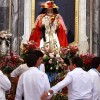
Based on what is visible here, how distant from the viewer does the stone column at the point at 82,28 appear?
1533cm

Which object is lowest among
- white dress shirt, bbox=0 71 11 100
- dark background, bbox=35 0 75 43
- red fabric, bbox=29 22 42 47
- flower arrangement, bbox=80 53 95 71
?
flower arrangement, bbox=80 53 95 71

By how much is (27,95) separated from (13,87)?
9.23ft

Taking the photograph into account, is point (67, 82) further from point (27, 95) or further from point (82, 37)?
point (82, 37)

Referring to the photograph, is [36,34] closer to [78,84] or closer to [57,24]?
[57,24]

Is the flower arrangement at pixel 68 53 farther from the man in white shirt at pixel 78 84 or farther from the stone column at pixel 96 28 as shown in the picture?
the stone column at pixel 96 28

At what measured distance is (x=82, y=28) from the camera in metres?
15.5

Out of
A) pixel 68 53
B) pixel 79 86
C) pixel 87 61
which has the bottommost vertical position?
pixel 87 61

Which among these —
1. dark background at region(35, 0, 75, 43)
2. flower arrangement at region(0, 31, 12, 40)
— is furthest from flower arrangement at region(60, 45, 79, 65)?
dark background at region(35, 0, 75, 43)

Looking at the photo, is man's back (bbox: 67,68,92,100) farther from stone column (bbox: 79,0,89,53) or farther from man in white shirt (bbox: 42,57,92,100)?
stone column (bbox: 79,0,89,53)

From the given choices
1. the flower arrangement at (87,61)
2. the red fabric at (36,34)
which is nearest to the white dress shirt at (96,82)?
the flower arrangement at (87,61)

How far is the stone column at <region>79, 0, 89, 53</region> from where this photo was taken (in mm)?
15328

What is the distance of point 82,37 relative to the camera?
50.6ft

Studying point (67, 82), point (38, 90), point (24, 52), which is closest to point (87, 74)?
point (67, 82)

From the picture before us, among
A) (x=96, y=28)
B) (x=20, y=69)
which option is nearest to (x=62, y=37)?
(x=96, y=28)
